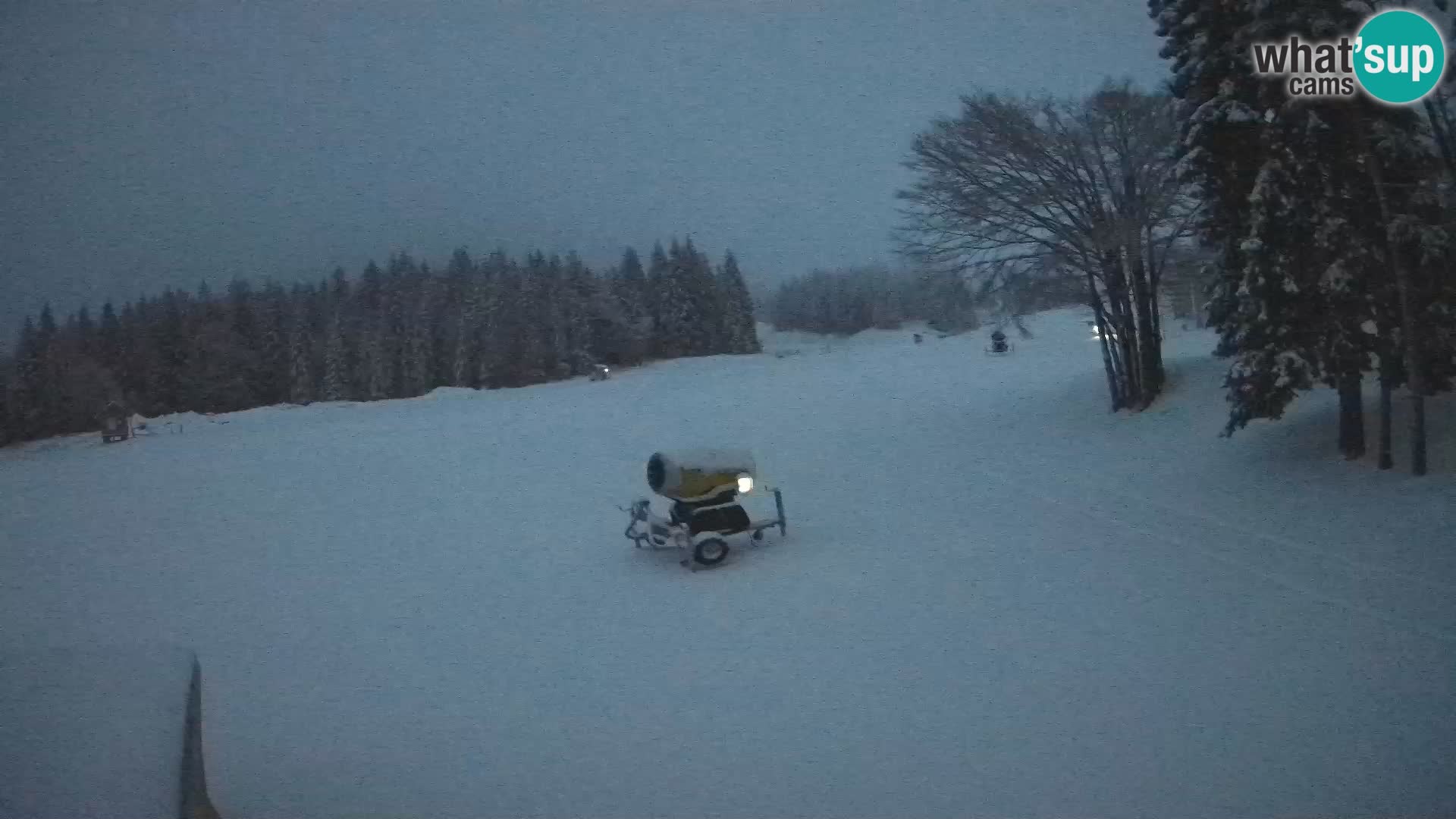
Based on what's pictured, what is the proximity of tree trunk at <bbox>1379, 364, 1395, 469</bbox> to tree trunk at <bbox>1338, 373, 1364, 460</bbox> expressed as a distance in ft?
1.33

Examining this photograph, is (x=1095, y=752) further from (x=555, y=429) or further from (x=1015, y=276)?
(x=555, y=429)

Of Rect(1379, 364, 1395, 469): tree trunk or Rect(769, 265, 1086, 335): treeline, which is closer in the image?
Rect(1379, 364, 1395, 469): tree trunk

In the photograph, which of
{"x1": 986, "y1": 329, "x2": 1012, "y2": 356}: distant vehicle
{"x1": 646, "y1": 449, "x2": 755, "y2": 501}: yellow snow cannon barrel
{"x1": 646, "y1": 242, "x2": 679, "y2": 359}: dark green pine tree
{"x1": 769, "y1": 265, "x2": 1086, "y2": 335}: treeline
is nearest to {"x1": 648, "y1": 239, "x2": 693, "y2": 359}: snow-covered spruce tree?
{"x1": 646, "y1": 242, "x2": 679, "y2": 359}: dark green pine tree

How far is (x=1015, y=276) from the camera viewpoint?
17891 mm

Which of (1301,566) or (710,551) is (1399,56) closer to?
(1301,566)

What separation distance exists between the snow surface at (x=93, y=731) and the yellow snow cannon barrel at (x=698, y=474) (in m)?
6.13

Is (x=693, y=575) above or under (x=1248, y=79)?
under

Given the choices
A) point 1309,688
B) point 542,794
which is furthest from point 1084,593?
point 542,794

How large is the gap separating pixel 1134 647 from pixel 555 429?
19.8 m

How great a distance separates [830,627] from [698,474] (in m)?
3.23

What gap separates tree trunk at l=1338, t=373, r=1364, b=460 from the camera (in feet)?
33.6

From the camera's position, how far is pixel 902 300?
51531mm

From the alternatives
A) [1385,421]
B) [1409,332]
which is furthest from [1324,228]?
[1385,421]

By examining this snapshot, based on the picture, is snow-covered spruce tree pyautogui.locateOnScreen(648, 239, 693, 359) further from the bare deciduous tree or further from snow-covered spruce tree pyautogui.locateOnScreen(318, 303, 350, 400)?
the bare deciduous tree
